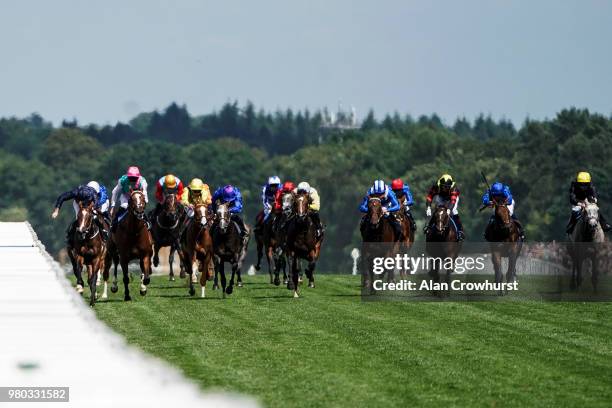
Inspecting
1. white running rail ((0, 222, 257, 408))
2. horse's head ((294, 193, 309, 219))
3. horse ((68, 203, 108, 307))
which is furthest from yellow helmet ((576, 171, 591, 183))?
white running rail ((0, 222, 257, 408))

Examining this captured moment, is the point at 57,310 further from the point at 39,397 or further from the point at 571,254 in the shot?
the point at 571,254

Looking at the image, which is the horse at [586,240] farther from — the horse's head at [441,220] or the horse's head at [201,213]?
the horse's head at [201,213]

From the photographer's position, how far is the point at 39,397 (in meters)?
14.9

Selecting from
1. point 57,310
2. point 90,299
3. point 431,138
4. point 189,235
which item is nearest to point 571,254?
point 189,235

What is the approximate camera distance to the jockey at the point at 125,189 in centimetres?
3397

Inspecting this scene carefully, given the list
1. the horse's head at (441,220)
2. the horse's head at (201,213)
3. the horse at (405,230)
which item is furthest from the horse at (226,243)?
the horse at (405,230)

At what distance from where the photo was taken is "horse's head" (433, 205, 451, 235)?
34656 mm

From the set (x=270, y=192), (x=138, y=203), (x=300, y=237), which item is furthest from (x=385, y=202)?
(x=138, y=203)

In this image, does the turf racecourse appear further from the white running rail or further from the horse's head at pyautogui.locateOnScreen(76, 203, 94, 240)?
the horse's head at pyautogui.locateOnScreen(76, 203, 94, 240)

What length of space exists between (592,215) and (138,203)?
30.6 feet

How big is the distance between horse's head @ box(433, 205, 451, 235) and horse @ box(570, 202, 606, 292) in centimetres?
311

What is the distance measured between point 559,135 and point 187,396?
136305 millimetres

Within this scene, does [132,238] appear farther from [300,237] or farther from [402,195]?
[402,195]

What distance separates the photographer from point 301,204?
114 ft
